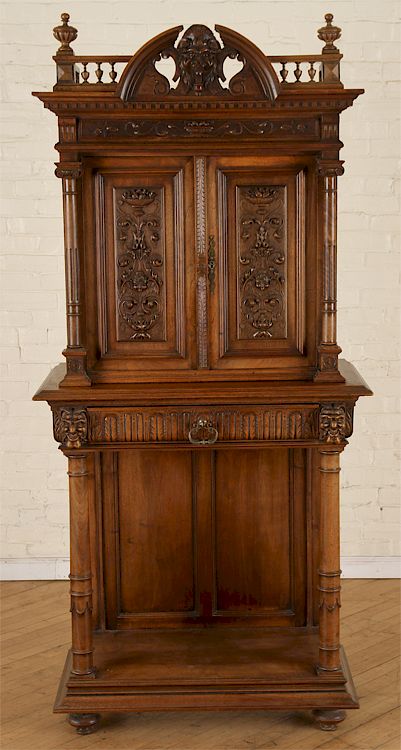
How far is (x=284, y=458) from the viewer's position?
14.2ft

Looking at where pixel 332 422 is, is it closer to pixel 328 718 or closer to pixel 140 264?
pixel 140 264

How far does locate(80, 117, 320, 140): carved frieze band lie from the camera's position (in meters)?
3.79

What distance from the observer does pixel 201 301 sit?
3.93 metres

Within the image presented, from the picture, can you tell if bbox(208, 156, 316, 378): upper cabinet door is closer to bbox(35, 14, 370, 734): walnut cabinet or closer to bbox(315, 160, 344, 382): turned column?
bbox(35, 14, 370, 734): walnut cabinet

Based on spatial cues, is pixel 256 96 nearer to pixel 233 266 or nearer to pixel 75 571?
pixel 233 266

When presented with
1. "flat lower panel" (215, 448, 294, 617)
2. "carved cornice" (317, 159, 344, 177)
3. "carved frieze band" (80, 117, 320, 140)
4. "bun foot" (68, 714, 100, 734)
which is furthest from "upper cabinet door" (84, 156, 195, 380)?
"bun foot" (68, 714, 100, 734)

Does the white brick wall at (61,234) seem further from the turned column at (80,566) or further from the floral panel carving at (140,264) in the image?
the turned column at (80,566)

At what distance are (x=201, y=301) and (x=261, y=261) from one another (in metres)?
0.26

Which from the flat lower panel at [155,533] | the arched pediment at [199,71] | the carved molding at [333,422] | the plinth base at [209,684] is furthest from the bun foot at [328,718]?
the arched pediment at [199,71]

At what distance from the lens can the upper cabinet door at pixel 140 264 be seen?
3.90 meters

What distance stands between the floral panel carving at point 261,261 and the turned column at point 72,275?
1.90ft

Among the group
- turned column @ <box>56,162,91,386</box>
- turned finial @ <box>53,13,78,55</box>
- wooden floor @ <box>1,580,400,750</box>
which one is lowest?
wooden floor @ <box>1,580,400,750</box>

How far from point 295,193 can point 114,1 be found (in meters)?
1.77

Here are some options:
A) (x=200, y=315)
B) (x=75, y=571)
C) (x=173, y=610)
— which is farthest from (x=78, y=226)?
(x=173, y=610)
